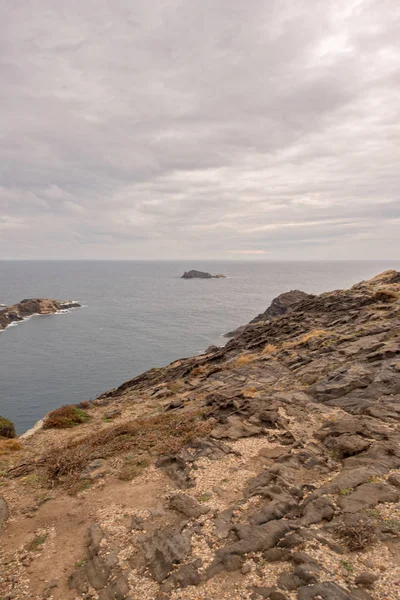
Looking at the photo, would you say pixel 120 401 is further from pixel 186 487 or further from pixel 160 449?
pixel 186 487

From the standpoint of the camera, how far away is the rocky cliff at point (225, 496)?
377 inches

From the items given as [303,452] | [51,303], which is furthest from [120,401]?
[51,303]

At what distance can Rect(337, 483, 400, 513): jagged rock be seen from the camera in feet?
37.7

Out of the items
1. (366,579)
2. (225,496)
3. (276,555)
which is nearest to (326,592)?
(366,579)

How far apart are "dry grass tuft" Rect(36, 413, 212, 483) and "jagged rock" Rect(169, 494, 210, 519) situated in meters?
3.91

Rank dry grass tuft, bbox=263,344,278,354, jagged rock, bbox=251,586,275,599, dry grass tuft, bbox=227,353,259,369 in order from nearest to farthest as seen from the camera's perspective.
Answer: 1. jagged rock, bbox=251,586,275,599
2. dry grass tuft, bbox=227,353,259,369
3. dry grass tuft, bbox=263,344,278,354

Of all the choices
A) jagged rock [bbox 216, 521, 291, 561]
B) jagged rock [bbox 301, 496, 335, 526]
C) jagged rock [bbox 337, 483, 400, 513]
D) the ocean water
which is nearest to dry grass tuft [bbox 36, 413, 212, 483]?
jagged rock [bbox 216, 521, 291, 561]

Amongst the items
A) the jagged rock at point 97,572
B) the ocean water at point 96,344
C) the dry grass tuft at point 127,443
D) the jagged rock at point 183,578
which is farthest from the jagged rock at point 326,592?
the ocean water at point 96,344

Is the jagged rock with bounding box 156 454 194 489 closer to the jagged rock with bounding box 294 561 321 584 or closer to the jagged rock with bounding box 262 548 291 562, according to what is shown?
the jagged rock with bounding box 262 548 291 562

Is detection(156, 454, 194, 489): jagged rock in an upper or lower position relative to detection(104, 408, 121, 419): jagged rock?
upper

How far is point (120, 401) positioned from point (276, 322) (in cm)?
2366

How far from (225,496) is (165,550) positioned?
11.4 feet

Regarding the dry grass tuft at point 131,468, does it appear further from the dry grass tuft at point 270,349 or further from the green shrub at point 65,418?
the dry grass tuft at point 270,349

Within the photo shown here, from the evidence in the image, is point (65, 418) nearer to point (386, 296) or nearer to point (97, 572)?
point (97, 572)
